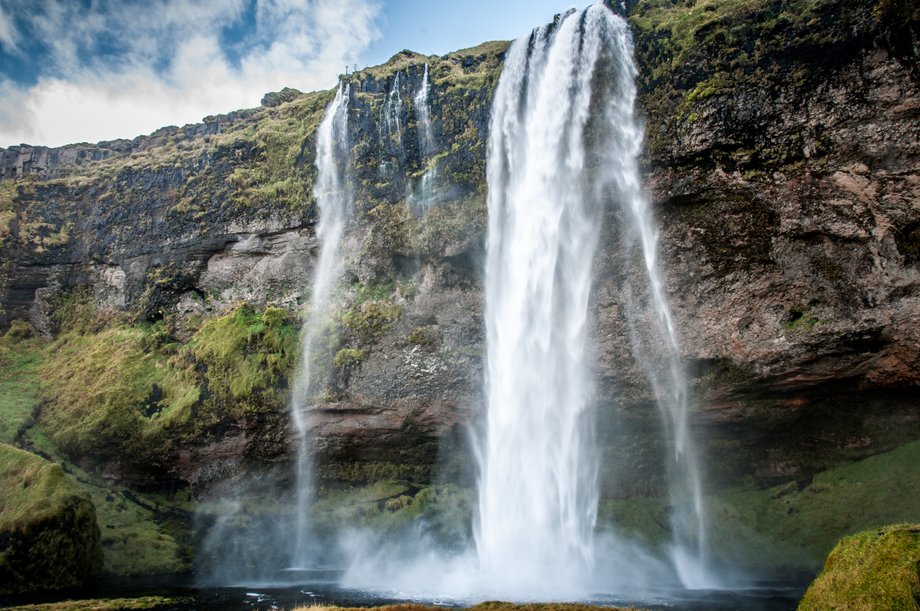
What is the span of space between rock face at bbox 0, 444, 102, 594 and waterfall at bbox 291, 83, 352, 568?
724cm

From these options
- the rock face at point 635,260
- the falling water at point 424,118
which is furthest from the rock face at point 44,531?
the falling water at point 424,118

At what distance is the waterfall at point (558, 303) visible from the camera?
68.6ft

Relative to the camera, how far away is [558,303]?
73.5ft

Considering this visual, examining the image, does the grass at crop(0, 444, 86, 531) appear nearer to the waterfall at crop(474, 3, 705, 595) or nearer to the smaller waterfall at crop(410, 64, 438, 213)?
the waterfall at crop(474, 3, 705, 595)

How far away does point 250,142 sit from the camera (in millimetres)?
32344

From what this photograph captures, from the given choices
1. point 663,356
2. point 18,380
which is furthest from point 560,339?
point 18,380

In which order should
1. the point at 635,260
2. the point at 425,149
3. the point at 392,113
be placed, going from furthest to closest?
the point at 392,113 → the point at 425,149 → the point at 635,260

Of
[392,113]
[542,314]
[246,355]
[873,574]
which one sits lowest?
[873,574]

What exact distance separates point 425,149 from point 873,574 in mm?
22018

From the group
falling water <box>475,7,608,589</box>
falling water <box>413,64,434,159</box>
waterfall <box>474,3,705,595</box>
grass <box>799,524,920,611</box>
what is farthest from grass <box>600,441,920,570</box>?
falling water <box>413,64,434,159</box>

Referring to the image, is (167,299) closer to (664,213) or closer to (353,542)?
(353,542)

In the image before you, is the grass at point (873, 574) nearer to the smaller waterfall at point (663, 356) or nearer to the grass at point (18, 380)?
the smaller waterfall at point (663, 356)

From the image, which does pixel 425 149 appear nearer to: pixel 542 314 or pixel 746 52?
pixel 542 314

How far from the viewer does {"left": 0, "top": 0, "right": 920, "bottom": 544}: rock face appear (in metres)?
18.5
